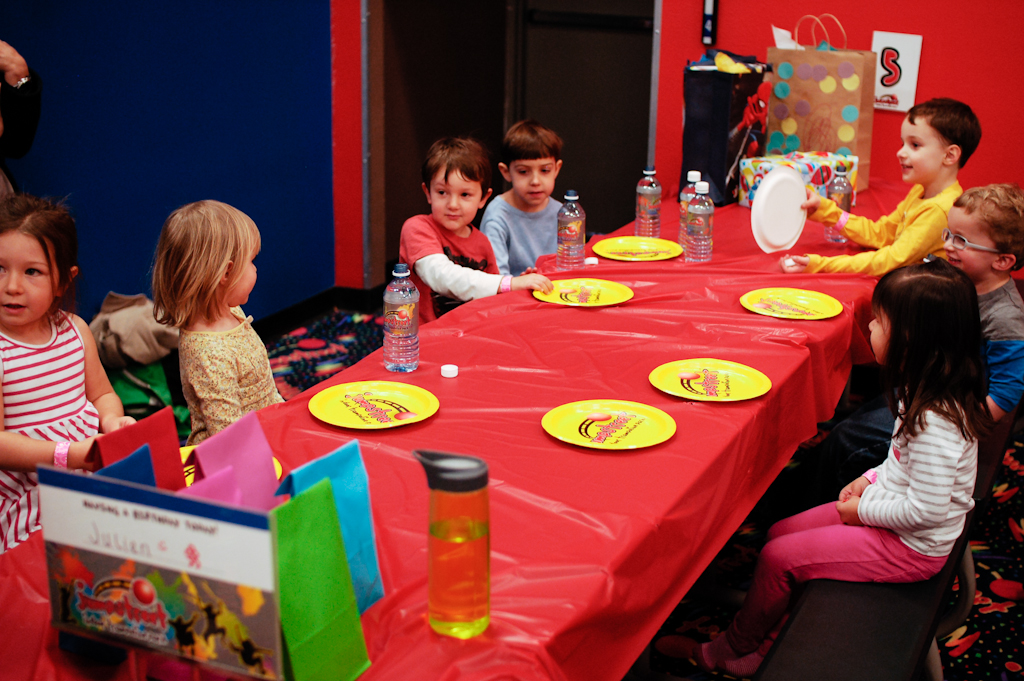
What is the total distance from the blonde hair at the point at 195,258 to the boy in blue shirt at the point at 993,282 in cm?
168

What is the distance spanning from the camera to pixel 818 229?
329 cm

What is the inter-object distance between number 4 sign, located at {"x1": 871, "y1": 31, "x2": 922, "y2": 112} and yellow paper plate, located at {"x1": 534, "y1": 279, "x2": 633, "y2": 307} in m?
1.93

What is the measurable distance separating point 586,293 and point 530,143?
706 millimetres

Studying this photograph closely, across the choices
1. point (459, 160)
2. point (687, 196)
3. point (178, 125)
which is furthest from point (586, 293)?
point (178, 125)

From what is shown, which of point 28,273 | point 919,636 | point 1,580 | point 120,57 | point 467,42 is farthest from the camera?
point 467,42

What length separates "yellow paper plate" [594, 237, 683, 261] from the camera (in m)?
2.85

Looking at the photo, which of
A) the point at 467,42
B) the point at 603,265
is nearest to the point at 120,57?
the point at 603,265

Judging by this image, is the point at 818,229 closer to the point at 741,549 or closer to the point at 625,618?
the point at 741,549

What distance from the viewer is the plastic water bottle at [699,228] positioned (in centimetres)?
281

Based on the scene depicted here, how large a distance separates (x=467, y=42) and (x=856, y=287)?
3.50 m

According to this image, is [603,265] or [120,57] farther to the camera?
[120,57]

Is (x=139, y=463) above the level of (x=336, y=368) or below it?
above

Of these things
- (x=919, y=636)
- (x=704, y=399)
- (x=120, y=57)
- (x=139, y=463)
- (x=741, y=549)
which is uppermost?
(x=120, y=57)

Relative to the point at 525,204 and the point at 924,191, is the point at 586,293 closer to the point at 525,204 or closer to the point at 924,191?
the point at 525,204
